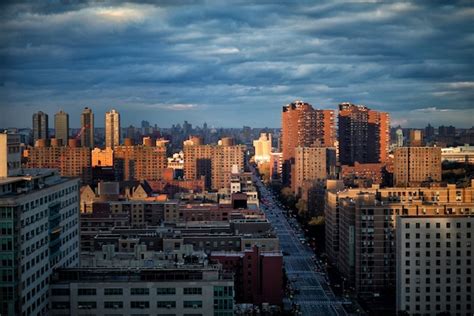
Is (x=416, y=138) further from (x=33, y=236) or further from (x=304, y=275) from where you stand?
(x=33, y=236)

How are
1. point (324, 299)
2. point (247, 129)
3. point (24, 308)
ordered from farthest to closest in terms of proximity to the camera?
point (247, 129), point (324, 299), point (24, 308)

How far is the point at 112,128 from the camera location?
155ft

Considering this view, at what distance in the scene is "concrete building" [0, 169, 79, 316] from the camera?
9.75m

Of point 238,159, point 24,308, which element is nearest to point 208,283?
point 24,308

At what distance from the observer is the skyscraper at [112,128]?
45.6 meters

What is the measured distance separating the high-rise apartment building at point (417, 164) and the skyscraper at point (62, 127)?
620 inches

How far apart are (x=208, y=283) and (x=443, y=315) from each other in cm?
575

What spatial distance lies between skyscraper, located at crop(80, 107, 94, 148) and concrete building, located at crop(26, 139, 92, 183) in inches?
142

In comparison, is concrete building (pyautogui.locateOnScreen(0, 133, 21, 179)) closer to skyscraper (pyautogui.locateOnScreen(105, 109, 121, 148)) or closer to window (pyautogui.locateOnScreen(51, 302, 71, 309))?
window (pyautogui.locateOnScreen(51, 302, 71, 309))

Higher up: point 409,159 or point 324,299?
point 409,159

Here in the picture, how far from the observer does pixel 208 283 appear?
427 inches

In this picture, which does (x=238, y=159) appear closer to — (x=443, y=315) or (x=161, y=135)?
(x=161, y=135)

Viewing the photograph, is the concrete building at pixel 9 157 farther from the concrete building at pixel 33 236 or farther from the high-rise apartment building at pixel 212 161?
the high-rise apartment building at pixel 212 161

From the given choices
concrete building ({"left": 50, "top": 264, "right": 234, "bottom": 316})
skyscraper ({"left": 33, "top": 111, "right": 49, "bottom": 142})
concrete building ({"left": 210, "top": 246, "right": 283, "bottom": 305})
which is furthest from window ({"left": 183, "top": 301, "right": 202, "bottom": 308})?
skyscraper ({"left": 33, "top": 111, "right": 49, "bottom": 142})
